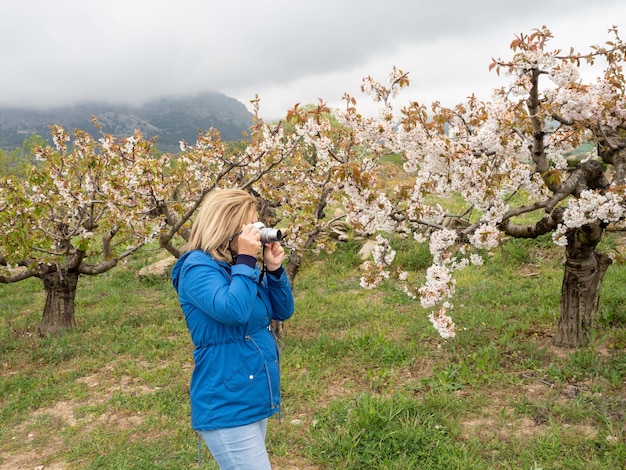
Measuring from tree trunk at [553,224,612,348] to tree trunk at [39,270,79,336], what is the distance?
7.98m

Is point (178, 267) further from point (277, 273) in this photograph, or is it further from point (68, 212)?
point (68, 212)

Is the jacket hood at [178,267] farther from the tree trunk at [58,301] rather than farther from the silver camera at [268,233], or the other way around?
the tree trunk at [58,301]

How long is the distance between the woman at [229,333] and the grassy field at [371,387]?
213 centimetres

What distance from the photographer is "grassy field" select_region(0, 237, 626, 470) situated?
4340 millimetres

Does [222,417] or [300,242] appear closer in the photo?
[222,417]

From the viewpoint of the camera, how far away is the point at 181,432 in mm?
5117

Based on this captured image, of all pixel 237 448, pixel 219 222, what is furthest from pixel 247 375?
pixel 219 222

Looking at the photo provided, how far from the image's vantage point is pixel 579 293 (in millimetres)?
5777

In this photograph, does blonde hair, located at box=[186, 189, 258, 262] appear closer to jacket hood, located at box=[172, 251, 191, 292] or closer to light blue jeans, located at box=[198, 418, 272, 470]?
jacket hood, located at box=[172, 251, 191, 292]

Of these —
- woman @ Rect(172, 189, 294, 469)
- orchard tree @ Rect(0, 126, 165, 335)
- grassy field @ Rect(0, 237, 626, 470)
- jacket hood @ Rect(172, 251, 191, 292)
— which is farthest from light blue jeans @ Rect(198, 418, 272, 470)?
orchard tree @ Rect(0, 126, 165, 335)

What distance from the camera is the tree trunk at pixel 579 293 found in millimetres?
5613

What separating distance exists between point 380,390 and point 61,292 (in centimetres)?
629

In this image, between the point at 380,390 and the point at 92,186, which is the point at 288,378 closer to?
the point at 380,390

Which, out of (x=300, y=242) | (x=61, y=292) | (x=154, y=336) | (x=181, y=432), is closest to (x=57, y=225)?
(x=61, y=292)
